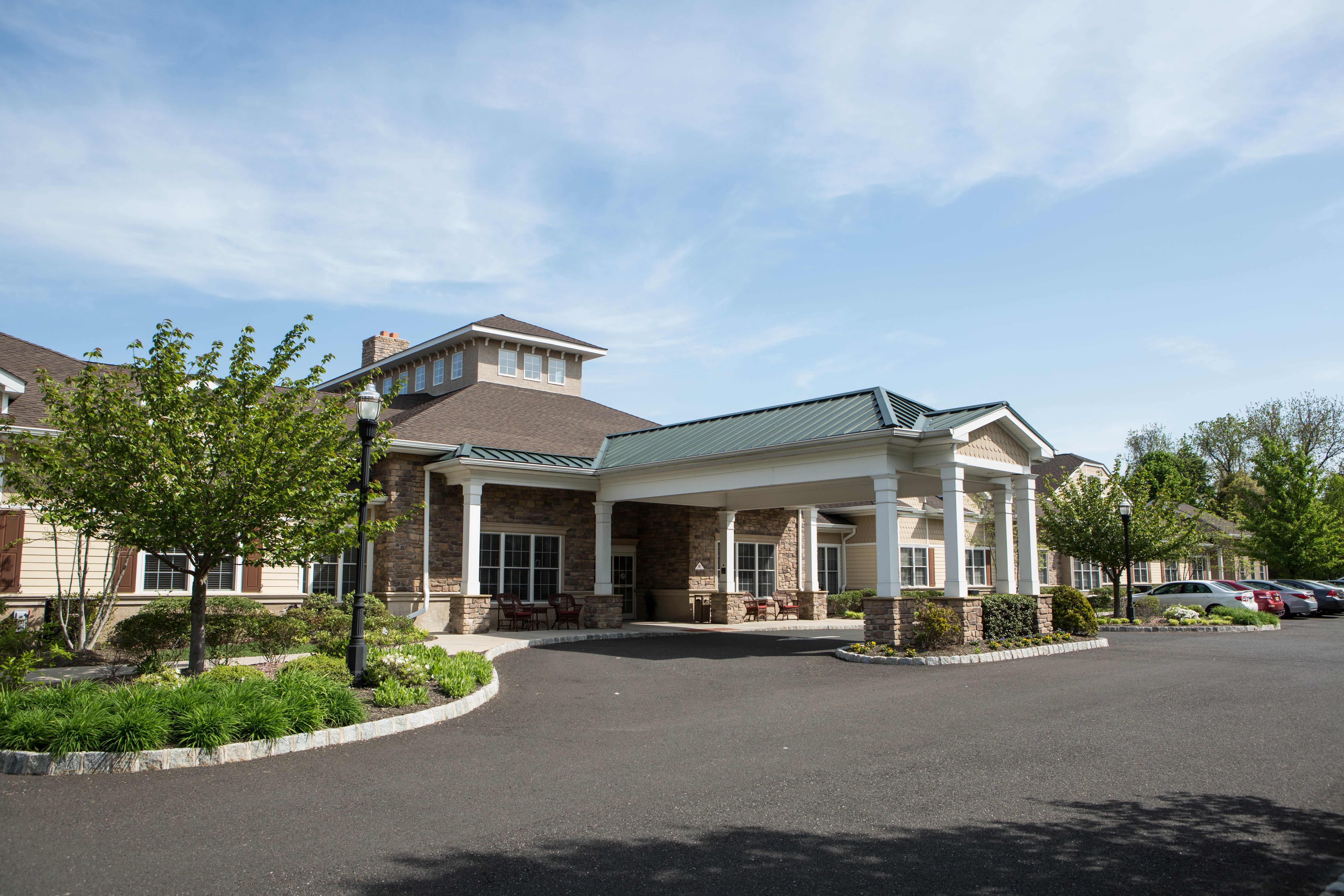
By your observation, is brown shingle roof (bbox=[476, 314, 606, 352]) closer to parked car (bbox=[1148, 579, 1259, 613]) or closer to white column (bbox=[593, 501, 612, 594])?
white column (bbox=[593, 501, 612, 594])

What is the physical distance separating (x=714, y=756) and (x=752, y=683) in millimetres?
4823

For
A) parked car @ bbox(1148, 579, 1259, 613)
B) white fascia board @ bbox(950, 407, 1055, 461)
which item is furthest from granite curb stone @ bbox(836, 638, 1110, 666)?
parked car @ bbox(1148, 579, 1259, 613)

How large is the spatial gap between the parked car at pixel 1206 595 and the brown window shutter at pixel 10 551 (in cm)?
2951

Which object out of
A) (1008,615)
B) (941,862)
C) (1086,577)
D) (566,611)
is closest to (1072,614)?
(1008,615)

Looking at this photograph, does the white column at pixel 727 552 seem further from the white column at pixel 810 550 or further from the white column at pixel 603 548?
the white column at pixel 603 548

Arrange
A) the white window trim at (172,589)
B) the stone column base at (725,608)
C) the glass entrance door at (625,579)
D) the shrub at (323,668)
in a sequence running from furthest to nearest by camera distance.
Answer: the glass entrance door at (625,579) → the stone column base at (725,608) → the white window trim at (172,589) → the shrub at (323,668)

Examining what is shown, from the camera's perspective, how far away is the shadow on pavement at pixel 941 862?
4969 millimetres

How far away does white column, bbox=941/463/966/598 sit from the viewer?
1587 centimetres

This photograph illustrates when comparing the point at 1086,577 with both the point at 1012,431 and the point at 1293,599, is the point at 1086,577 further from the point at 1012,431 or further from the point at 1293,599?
the point at 1012,431

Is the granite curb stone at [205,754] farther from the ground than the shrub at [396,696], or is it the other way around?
the shrub at [396,696]

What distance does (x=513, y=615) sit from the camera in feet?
65.4

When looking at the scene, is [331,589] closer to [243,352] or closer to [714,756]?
[243,352]

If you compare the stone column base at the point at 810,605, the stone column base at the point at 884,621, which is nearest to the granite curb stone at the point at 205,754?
the stone column base at the point at 884,621

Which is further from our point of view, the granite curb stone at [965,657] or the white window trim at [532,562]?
the white window trim at [532,562]
